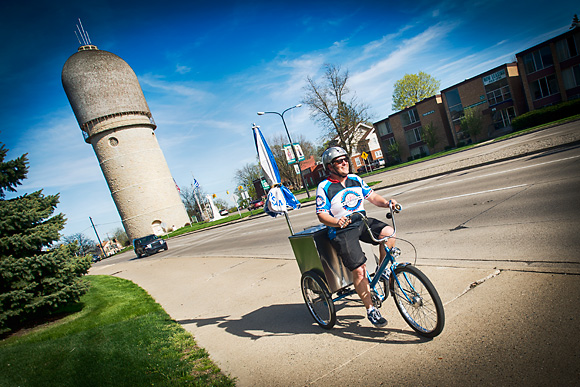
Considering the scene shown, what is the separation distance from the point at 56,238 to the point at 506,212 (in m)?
11.1

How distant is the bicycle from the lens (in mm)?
3014

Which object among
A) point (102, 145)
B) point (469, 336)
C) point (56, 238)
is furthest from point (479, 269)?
point (102, 145)

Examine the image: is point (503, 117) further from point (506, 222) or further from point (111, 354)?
point (111, 354)

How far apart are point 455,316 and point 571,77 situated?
46480 mm

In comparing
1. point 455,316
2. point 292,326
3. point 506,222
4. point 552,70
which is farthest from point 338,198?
point 552,70

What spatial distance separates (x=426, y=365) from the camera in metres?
2.78

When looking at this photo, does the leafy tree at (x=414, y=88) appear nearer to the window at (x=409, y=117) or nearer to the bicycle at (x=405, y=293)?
the window at (x=409, y=117)

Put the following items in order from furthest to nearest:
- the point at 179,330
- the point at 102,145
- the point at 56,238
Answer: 1. the point at 102,145
2. the point at 56,238
3. the point at 179,330

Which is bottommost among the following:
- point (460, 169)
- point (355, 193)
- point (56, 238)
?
point (460, 169)

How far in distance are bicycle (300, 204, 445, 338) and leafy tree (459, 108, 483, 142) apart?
150 ft

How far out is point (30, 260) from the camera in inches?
302

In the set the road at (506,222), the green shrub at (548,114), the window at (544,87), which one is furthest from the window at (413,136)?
the road at (506,222)

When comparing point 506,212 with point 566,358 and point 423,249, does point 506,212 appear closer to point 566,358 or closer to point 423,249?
point 423,249

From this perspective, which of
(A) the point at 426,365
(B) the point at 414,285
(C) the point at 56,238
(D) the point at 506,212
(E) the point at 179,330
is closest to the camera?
(A) the point at 426,365
